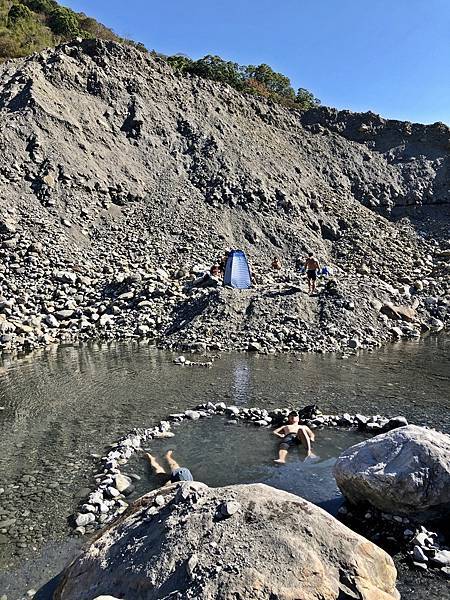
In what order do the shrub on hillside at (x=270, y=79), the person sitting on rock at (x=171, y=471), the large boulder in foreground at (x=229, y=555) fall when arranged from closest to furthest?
1. the large boulder in foreground at (x=229, y=555)
2. the person sitting on rock at (x=171, y=471)
3. the shrub on hillside at (x=270, y=79)

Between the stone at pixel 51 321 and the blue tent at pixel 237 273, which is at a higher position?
the blue tent at pixel 237 273

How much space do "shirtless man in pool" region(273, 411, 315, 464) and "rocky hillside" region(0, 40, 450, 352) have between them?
7.75 meters

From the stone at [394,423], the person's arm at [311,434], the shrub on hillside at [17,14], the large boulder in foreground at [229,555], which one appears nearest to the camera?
the large boulder in foreground at [229,555]

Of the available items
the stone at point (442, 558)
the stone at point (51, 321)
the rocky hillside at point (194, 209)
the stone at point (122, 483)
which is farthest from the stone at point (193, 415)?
the stone at point (51, 321)

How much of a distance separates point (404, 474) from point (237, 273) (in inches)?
657

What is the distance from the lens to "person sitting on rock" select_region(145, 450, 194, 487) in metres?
8.25

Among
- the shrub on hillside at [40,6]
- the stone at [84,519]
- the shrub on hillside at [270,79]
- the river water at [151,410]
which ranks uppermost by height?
the shrub on hillside at [40,6]

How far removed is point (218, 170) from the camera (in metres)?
34.9

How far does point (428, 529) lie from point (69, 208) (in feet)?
85.2

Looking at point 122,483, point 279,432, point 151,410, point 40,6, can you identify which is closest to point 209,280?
point 151,410

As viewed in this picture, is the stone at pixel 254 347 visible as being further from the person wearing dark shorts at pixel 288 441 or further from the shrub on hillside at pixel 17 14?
the shrub on hillside at pixel 17 14

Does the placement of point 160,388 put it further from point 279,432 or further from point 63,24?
point 63,24

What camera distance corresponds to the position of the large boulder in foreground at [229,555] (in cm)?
451

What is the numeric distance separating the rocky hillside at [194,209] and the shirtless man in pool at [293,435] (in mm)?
7752
